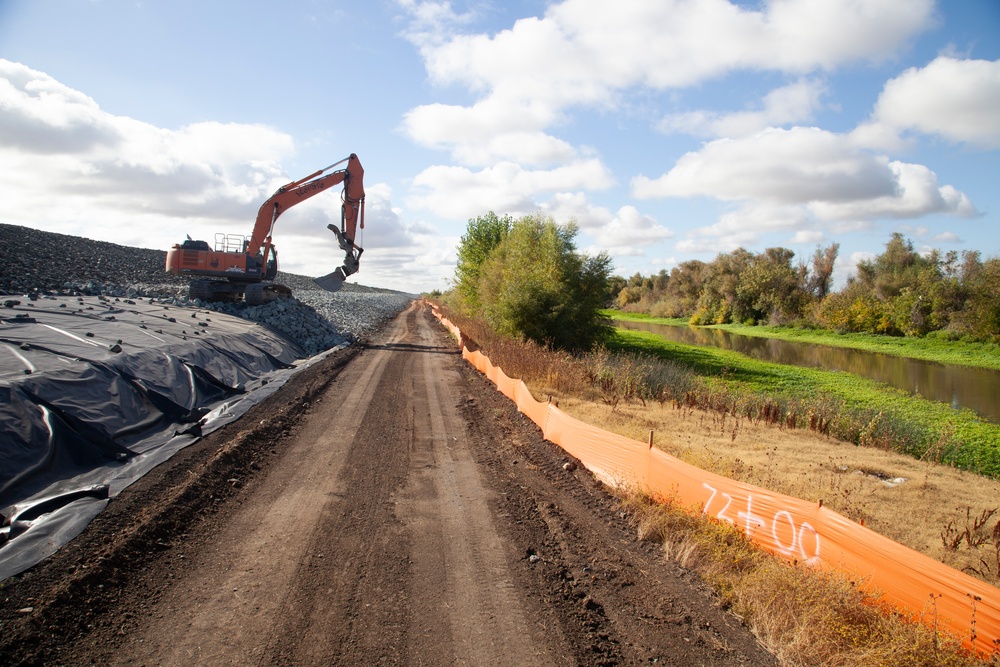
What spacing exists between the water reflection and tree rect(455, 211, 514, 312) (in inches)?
701

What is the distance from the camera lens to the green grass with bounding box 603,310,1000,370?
28.9 m

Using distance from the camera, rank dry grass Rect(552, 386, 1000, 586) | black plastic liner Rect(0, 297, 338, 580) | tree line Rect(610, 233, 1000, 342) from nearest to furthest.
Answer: black plastic liner Rect(0, 297, 338, 580) → dry grass Rect(552, 386, 1000, 586) → tree line Rect(610, 233, 1000, 342)

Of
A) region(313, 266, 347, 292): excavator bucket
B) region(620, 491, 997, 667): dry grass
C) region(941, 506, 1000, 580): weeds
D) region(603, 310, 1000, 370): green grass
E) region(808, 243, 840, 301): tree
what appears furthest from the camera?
region(808, 243, 840, 301): tree

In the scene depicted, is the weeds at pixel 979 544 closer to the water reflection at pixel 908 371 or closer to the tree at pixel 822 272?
the water reflection at pixel 908 371

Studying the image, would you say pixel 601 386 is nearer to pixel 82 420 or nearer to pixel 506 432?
pixel 506 432

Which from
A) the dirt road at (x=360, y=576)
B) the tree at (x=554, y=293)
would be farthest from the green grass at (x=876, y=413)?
the dirt road at (x=360, y=576)

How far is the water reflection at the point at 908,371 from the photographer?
19828 millimetres

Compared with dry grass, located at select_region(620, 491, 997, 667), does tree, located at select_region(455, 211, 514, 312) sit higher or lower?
higher

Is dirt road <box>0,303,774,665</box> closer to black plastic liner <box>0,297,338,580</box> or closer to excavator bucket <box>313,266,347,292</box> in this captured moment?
black plastic liner <box>0,297,338,580</box>

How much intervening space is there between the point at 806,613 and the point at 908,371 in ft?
93.4

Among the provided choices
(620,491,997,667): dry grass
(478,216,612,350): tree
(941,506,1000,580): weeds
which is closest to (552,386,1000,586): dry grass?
(941,506,1000,580): weeds

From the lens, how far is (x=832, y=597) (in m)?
4.13

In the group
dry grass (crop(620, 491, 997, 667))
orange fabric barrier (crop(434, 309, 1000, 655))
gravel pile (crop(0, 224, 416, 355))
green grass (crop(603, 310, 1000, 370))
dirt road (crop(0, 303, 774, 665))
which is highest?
gravel pile (crop(0, 224, 416, 355))

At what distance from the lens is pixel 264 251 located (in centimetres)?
2342
